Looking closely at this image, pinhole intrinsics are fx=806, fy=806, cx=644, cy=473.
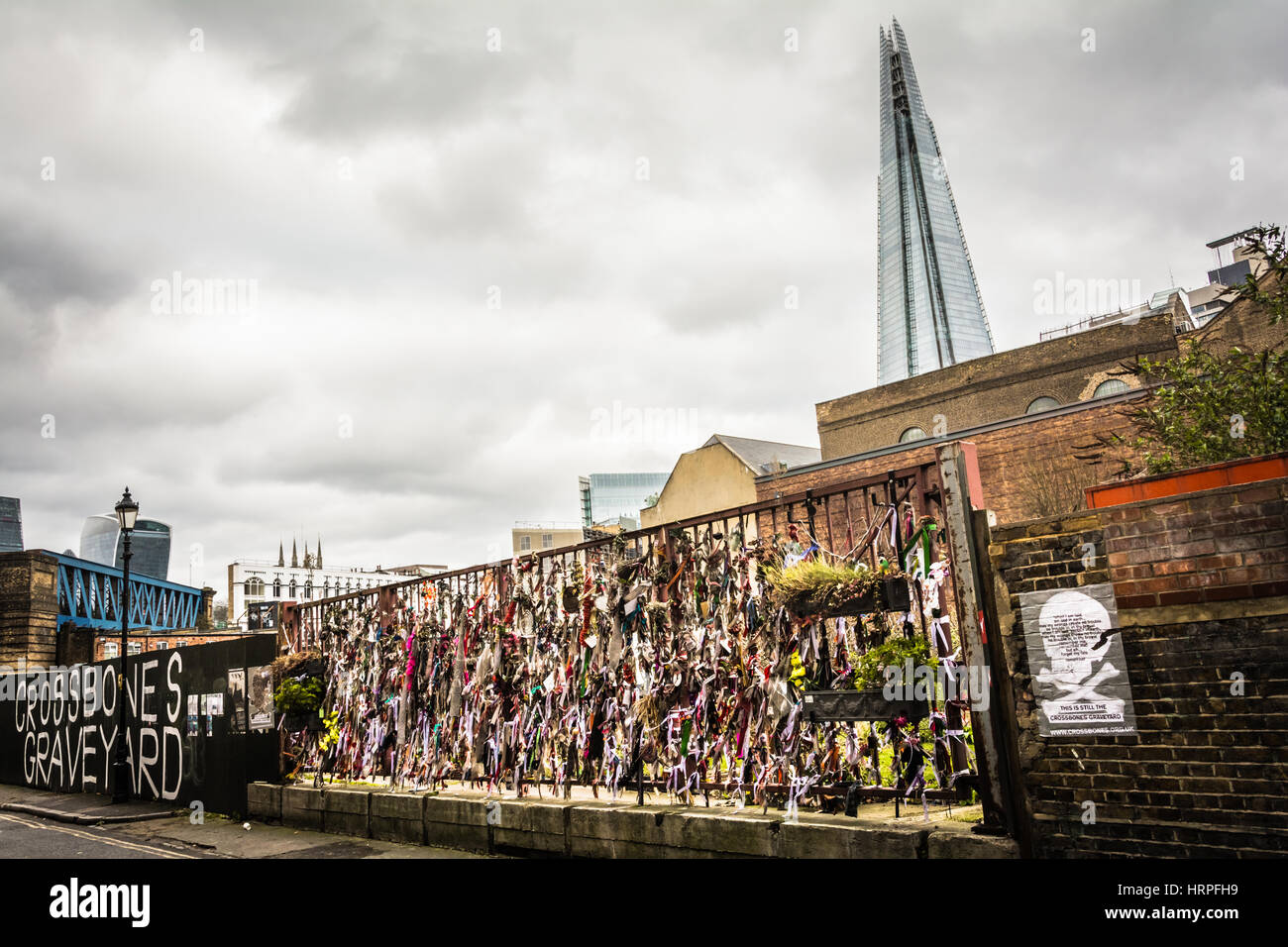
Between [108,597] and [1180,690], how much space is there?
1429 inches

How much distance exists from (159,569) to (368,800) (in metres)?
191

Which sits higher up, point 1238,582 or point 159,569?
point 159,569

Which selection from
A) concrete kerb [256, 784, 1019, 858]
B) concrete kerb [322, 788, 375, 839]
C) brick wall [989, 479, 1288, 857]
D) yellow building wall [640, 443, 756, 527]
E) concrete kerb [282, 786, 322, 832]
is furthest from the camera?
yellow building wall [640, 443, 756, 527]

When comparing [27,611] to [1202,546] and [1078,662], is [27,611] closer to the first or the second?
[1078,662]

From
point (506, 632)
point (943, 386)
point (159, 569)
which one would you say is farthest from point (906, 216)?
point (159, 569)

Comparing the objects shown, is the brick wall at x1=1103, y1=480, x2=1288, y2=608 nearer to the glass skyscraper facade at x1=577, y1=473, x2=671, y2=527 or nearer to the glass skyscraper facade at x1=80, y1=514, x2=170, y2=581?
the glass skyscraper facade at x1=577, y1=473, x2=671, y2=527

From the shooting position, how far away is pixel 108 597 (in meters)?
31.4

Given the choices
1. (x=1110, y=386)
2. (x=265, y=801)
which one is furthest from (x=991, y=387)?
(x=265, y=801)

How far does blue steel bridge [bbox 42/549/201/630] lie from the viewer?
26.7 meters

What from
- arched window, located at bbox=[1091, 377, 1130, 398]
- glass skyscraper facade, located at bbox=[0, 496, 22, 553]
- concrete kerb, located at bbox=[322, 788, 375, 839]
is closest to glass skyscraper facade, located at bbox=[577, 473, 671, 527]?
glass skyscraper facade, located at bbox=[0, 496, 22, 553]

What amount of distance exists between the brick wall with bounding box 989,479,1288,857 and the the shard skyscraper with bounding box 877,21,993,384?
83546 mm

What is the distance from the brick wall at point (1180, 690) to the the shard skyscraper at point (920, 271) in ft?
274

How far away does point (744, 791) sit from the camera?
223 inches

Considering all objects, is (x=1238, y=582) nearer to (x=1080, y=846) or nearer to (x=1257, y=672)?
(x=1257, y=672)
